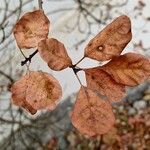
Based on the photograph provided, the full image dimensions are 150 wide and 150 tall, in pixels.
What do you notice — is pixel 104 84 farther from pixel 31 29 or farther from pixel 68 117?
pixel 68 117

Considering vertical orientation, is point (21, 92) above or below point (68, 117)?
above

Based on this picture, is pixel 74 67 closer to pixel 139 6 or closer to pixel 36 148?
pixel 36 148

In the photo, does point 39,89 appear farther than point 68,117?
No

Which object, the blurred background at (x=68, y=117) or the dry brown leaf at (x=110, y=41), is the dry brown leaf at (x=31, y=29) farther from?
the blurred background at (x=68, y=117)

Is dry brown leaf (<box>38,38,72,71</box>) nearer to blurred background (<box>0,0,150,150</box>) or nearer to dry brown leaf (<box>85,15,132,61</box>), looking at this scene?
dry brown leaf (<box>85,15,132,61</box>)

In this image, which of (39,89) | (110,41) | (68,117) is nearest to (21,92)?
(39,89)

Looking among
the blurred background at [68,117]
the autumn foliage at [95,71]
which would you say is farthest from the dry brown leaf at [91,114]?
the blurred background at [68,117]

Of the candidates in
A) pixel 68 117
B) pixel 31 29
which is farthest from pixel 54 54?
pixel 68 117

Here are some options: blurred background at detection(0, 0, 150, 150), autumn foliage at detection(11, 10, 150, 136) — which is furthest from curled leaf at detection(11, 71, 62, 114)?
blurred background at detection(0, 0, 150, 150)
